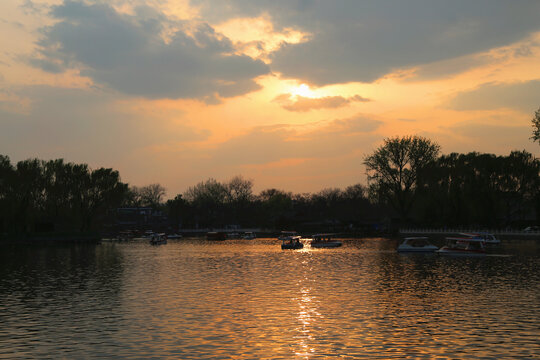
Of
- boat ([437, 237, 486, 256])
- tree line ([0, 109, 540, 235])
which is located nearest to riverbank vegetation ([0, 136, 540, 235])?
tree line ([0, 109, 540, 235])

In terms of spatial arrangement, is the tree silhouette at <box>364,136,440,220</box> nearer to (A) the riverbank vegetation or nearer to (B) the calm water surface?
(A) the riverbank vegetation

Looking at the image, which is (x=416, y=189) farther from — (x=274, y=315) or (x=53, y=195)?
(x=274, y=315)

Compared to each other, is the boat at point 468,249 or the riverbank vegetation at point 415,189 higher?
the riverbank vegetation at point 415,189

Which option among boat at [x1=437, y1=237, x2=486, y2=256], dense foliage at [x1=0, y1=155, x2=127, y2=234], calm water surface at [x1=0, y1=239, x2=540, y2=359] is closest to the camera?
calm water surface at [x1=0, y1=239, x2=540, y2=359]

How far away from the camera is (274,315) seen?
3100 cm

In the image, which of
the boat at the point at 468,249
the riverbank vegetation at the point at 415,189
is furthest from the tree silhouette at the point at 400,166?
the boat at the point at 468,249

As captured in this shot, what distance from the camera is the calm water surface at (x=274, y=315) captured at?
2297 cm

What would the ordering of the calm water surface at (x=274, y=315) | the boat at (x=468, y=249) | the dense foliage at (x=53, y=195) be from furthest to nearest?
the dense foliage at (x=53, y=195) → the boat at (x=468, y=249) → the calm water surface at (x=274, y=315)

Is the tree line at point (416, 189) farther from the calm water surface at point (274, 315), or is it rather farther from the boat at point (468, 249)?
the calm water surface at point (274, 315)

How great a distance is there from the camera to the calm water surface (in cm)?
2297

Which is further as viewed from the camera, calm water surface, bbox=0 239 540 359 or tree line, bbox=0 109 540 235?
tree line, bbox=0 109 540 235

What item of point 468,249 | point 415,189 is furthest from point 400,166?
point 468,249

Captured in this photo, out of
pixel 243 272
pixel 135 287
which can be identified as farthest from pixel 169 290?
pixel 243 272

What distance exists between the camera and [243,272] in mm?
57625
